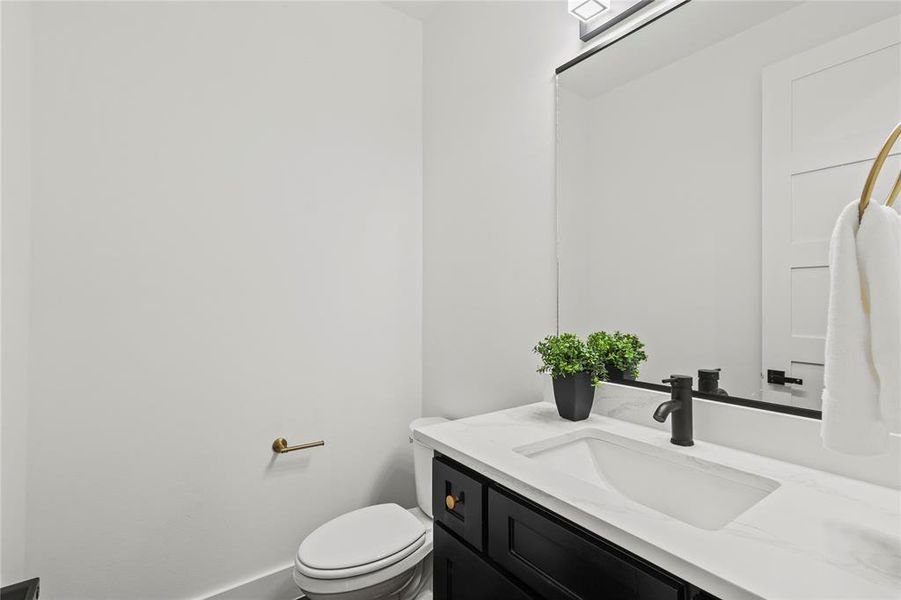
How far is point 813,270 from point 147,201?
187 cm

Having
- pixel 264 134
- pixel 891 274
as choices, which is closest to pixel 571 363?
pixel 891 274

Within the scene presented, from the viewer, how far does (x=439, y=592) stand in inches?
42.7

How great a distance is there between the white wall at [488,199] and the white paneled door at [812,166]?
0.65 metres

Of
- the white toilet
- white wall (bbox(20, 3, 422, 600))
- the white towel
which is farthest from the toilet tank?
the white towel

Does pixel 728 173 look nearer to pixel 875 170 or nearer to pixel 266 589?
pixel 875 170

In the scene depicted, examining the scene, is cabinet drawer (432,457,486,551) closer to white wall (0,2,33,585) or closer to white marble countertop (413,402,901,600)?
white marble countertop (413,402,901,600)

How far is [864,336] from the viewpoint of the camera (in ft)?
2.07

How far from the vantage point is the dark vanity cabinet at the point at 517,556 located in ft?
2.16

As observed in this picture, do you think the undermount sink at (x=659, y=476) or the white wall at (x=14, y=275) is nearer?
the undermount sink at (x=659, y=476)

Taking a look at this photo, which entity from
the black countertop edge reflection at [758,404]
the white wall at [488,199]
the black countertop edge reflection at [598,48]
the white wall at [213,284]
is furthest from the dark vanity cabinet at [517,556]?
the black countertop edge reflection at [598,48]

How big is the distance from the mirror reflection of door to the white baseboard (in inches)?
58.0

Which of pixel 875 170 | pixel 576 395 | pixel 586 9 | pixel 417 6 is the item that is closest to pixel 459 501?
pixel 576 395

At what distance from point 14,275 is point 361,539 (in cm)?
124

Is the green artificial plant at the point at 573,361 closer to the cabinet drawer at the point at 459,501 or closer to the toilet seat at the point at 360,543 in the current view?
the cabinet drawer at the point at 459,501
